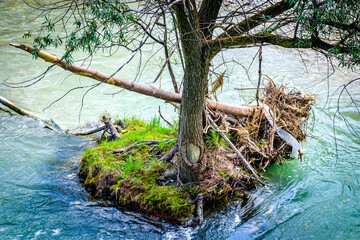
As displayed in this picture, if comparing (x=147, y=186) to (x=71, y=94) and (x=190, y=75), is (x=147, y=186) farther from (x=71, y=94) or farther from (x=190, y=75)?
(x=71, y=94)

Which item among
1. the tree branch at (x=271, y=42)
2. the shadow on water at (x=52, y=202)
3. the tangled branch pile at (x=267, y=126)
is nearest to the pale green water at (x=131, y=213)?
the shadow on water at (x=52, y=202)

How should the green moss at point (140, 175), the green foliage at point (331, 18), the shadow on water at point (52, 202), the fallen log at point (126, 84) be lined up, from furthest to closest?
the green moss at point (140, 175), the shadow on water at point (52, 202), the fallen log at point (126, 84), the green foliage at point (331, 18)

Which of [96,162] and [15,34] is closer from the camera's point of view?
[96,162]

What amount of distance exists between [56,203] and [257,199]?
9.64 ft

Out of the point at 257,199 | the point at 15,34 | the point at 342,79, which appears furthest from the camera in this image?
the point at 15,34

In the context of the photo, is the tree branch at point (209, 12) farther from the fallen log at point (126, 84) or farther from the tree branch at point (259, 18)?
the fallen log at point (126, 84)

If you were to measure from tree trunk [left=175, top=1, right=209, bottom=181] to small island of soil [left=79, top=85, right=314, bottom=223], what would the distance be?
208mm

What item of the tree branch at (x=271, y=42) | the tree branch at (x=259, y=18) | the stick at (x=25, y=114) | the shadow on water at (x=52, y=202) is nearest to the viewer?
the tree branch at (x=271, y=42)

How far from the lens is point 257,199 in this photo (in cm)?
500

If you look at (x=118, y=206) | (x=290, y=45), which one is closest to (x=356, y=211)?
(x=290, y=45)

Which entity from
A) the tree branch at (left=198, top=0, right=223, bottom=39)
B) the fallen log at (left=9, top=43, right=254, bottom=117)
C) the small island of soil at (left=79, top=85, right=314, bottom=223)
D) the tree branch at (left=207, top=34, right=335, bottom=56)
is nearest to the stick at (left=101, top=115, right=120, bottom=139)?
the small island of soil at (left=79, top=85, right=314, bottom=223)

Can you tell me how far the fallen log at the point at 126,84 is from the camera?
3.70 meters

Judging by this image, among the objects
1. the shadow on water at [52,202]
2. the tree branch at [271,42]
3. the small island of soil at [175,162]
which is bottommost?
the shadow on water at [52,202]

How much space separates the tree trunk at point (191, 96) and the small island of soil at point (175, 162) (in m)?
0.21
